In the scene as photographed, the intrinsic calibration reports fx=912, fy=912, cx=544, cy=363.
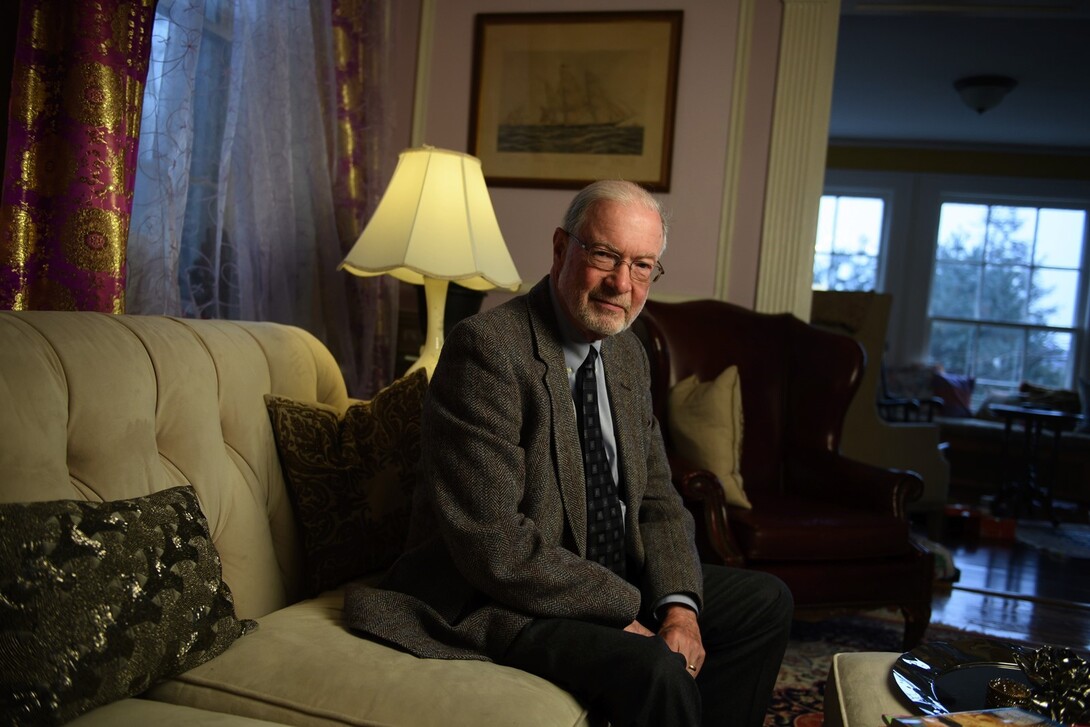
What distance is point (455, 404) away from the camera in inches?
62.4

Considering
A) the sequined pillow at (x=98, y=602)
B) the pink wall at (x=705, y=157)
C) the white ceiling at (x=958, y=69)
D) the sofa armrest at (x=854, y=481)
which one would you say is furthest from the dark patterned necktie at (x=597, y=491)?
the white ceiling at (x=958, y=69)

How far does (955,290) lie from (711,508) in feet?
21.9

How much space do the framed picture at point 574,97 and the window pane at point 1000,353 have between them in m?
5.87

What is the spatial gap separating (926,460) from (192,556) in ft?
15.7

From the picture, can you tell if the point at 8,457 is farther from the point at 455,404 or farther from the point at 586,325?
the point at 586,325

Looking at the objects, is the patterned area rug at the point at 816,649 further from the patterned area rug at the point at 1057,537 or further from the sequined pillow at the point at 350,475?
the patterned area rug at the point at 1057,537

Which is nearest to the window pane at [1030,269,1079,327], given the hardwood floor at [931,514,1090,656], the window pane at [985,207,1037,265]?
the window pane at [985,207,1037,265]

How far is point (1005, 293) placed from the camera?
8211 millimetres

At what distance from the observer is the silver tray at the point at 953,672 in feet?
4.67

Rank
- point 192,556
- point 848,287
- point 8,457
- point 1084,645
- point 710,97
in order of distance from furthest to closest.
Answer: point 848,287 → point 710,97 → point 1084,645 → point 192,556 → point 8,457

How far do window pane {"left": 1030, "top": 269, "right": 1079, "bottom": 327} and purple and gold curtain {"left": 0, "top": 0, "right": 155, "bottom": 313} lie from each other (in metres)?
8.23

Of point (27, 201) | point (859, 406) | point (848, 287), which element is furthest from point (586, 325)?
point (848, 287)

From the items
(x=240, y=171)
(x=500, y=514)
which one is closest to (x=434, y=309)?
(x=240, y=171)

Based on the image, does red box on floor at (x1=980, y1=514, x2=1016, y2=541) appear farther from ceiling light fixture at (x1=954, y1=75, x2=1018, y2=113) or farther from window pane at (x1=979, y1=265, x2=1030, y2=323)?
window pane at (x1=979, y1=265, x2=1030, y2=323)
